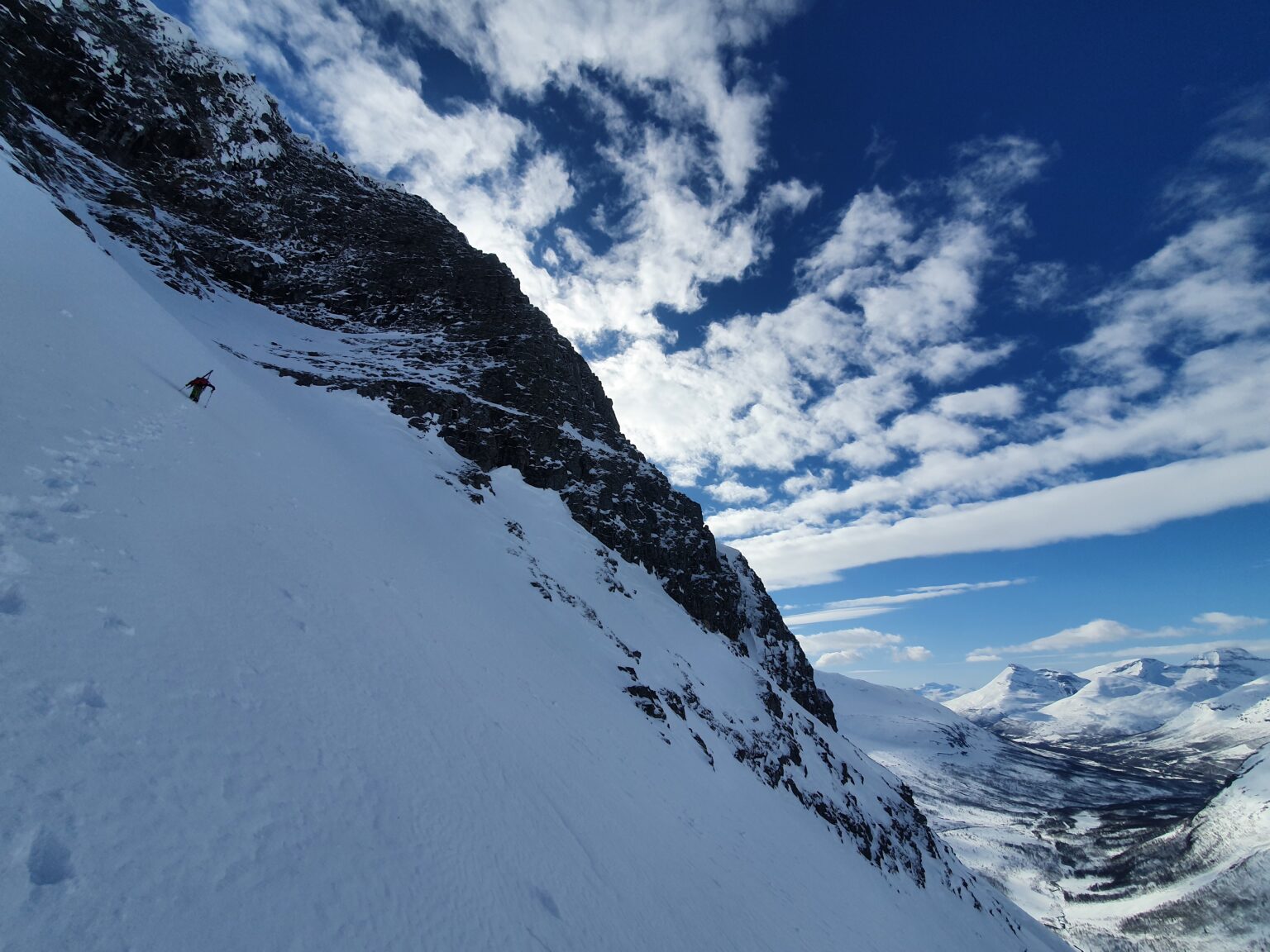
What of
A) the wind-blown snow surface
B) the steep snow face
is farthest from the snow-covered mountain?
the steep snow face

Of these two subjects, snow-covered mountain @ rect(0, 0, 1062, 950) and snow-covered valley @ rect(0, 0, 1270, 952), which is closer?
snow-covered mountain @ rect(0, 0, 1062, 950)

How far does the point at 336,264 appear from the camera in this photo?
55.4m

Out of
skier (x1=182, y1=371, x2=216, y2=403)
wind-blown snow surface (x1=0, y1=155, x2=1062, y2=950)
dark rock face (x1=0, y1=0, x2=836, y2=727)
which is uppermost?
dark rock face (x1=0, y1=0, x2=836, y2=727)

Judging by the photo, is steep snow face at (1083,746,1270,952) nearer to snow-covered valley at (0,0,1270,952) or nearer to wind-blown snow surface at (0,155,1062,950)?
snow-covered valley at (0,0,1270,952)

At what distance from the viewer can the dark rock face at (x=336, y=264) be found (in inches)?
1565

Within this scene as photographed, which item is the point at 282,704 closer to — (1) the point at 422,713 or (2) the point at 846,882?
(1) the point at 422,713

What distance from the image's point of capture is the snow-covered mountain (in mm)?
5160

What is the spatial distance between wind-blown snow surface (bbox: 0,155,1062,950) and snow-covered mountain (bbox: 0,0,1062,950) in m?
0.05

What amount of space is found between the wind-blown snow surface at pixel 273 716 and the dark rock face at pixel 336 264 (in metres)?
19.7

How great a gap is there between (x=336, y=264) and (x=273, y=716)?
6123cm

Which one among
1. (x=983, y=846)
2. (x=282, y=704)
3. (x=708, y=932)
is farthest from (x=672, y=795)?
(x=983, y=846)

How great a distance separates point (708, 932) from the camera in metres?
12.7

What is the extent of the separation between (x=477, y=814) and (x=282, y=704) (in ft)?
12.0

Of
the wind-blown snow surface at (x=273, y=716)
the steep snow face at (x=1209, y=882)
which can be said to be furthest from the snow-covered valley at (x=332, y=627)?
the steep snow face at (x=1209, y=882)
